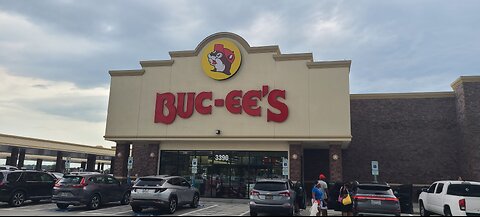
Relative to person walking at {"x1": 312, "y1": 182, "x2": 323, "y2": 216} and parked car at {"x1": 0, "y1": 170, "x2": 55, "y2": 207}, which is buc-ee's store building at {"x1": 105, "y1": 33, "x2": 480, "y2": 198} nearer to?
parked car at {"x1": 0, "y1": 170, "x2": 55, "y2": 207}

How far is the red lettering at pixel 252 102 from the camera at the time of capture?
22.3 metres

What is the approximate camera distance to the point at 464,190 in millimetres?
14047

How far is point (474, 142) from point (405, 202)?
8407mm

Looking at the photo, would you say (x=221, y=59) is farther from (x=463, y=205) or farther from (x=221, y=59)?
(x=463, y=205)

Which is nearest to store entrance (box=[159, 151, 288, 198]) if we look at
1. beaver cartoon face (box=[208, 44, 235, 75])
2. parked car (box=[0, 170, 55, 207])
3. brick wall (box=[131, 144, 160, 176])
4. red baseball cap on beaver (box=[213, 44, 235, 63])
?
brick wall (box=[131, 144, 160, 176])

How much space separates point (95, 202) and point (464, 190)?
50.3 feet

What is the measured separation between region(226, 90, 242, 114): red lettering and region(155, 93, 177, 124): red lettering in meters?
3.55

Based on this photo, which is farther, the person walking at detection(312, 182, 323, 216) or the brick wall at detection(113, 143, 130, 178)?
the brick wall at detection(113, 143, 130, 178)

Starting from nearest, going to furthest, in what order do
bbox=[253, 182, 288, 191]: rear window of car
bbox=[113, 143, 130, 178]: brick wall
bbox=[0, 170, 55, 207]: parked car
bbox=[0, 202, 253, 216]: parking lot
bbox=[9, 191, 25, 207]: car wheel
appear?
bbox=[253, 182, 288, 191]: rear window of car, bbox=[0, 202, 253, 216]: parking lot, bbox=[0, 170, 55, 207]: parked car, bbox=[9, 191, 25, 207]: car wheel, bbox=[113, 143, 130, 178]: brick wall

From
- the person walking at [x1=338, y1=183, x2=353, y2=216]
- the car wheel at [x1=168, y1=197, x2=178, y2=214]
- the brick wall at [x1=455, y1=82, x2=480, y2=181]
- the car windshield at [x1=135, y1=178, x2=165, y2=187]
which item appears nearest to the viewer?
the person walking at [x1=338, y1=183, x2=353, y2=216]

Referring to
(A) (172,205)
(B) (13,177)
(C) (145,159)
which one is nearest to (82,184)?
(B) (13,177)

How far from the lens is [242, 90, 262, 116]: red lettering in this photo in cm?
2230

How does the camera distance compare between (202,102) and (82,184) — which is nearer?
(82,184)

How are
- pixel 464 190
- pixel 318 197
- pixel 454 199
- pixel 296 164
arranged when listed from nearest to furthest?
pixel 454 199, pixel 464 190, pixel 318 197, pixel 296 164
